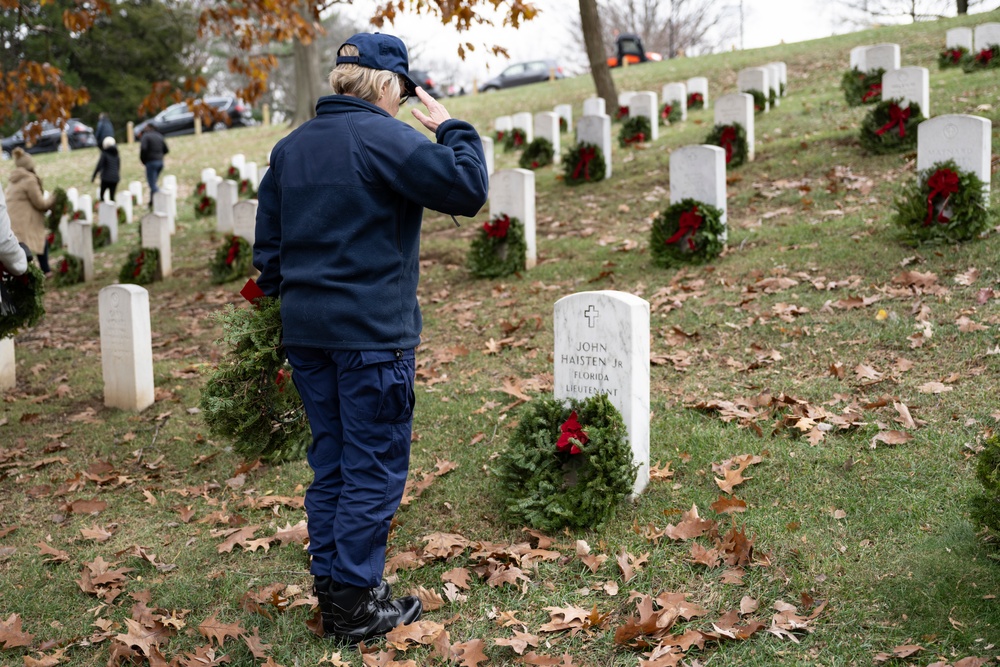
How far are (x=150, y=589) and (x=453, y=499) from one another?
162 centimetres

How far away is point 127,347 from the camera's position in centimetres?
716

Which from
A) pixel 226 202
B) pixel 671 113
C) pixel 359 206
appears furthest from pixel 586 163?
pixel 359 206

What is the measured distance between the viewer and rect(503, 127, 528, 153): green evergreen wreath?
1714 cm

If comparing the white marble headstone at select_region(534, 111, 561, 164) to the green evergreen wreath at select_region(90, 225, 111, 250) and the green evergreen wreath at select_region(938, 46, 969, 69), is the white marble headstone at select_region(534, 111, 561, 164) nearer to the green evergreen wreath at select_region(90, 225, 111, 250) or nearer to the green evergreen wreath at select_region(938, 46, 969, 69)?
the green evergreen wreath at select_region(938, 46, 969, 69)

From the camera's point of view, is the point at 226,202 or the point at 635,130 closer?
the point at 226,202

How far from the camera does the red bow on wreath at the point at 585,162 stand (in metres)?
12.8

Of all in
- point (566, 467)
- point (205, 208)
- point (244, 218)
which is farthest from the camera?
point (205, 208)

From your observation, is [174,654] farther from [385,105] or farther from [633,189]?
[633,189]

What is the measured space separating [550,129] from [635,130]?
147 centimetres

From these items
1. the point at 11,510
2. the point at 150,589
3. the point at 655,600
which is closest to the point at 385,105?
the point at 655,600

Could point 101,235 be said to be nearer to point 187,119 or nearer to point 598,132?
point 598,132

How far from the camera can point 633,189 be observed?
40.2ft

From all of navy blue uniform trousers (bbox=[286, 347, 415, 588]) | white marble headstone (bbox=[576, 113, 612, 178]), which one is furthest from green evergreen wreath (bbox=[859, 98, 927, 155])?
navy blue uniform trousers (bbox=[286, 347, 415, 588])

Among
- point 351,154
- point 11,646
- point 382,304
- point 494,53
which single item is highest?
point 494,53
